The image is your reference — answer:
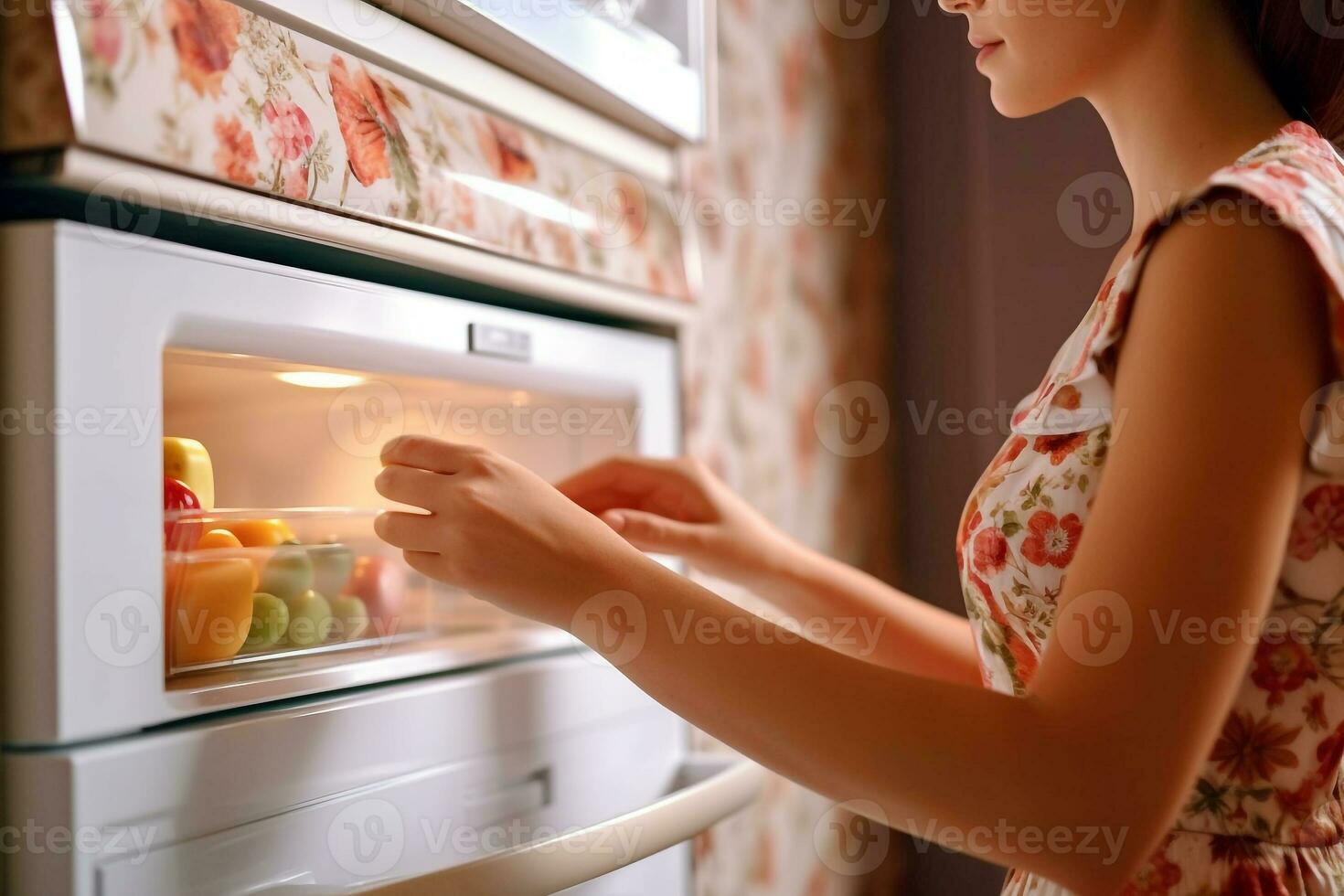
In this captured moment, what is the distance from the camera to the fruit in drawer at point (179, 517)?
1.70ft

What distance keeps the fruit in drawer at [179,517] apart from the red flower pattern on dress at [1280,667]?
0.54 m

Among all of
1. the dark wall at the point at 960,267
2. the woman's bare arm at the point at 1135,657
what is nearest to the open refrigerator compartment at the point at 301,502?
the woman's bare arm at the point at 1135,657

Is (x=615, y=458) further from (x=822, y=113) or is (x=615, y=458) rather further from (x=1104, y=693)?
(x=822, y=113)

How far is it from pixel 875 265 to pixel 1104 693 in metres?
1.21

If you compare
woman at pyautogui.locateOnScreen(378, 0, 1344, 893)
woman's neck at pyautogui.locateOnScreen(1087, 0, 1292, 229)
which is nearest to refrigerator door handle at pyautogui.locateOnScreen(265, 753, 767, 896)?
woman at pyautogui.locateOnScreen(378, 0, 1344, 893)

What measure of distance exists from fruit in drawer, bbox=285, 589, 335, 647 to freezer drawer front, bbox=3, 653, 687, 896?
Result: 4 cm

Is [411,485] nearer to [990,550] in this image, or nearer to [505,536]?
[505,536]

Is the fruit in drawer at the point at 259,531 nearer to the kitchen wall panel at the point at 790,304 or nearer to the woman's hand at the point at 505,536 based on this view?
the woman's hand at the point at 505,536

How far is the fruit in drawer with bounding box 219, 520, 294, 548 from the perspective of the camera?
59cm

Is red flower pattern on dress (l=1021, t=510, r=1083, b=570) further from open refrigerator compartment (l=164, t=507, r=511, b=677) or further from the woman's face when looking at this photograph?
open refrigerator compartment (l=164, t=507, r=511, b=677)

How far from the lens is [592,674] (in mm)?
782

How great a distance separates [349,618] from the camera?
0.66 metres

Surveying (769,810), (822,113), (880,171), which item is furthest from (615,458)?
(880,171)

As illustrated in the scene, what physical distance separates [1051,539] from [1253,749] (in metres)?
0.15
